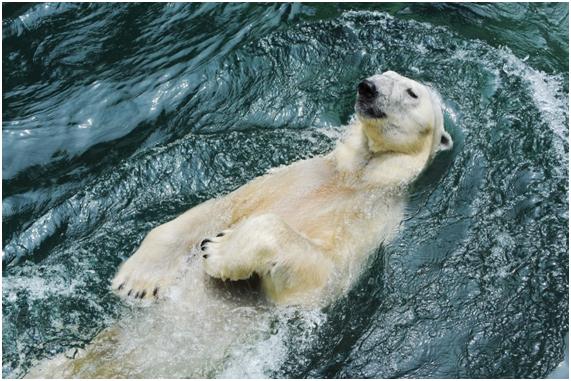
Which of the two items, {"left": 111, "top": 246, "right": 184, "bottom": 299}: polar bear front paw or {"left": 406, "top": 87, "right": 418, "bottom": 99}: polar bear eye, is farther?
{"left": 406, "top": 87, "right": 418, "bottom": 99}: polar bear eye

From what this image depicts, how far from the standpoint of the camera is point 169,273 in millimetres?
5195

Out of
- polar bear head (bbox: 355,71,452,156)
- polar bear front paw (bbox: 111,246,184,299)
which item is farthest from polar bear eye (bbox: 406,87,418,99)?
polar bear front paw (bbox: 111,246,184,299)

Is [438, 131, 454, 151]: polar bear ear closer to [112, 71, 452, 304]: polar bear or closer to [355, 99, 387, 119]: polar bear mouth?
[112, 71, 452, 304]: polar bear

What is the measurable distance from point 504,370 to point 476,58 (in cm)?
391

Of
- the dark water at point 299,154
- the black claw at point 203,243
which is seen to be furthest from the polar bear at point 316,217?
the dark water at point 299,154

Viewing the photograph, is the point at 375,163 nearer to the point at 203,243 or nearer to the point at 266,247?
the point at 266,247

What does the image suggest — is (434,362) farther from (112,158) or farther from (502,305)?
(112,158)

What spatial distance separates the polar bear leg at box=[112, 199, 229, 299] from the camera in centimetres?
517

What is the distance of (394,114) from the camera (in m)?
5.54

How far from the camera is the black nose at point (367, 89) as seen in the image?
18.0ft

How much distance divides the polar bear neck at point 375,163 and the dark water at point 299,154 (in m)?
0.23

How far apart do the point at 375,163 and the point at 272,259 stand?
1289 mm

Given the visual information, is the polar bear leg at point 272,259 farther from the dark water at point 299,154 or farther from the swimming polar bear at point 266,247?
the dark water at point 299,154

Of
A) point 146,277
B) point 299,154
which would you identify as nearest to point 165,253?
point 146,277
